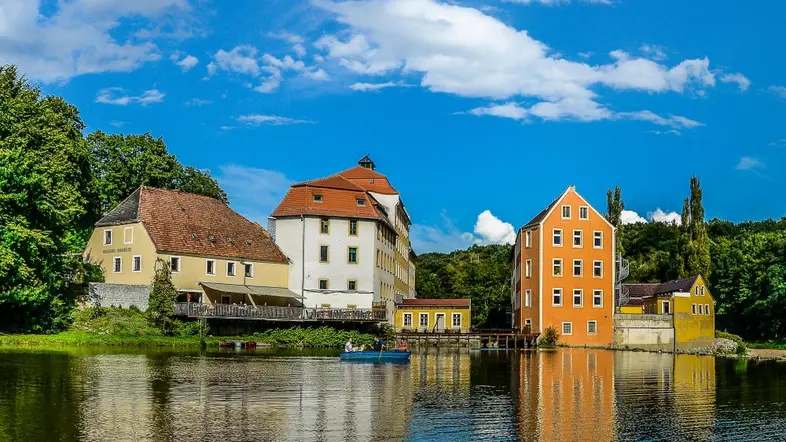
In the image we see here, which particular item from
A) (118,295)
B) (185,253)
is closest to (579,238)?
(185,253)

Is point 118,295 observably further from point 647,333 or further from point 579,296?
point 647,333

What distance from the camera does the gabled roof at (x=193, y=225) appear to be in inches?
2516

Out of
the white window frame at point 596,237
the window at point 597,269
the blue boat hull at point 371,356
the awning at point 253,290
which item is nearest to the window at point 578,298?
the window at point 597,269

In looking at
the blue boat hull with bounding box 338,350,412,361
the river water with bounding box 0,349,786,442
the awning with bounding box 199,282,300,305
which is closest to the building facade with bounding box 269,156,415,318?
the awning with bounding box 199,282,300,305

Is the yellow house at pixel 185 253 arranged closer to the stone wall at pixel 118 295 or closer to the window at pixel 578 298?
the stone wall at pixel 118 295

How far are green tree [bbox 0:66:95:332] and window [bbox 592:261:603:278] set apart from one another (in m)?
42.1

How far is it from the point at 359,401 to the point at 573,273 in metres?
47.9

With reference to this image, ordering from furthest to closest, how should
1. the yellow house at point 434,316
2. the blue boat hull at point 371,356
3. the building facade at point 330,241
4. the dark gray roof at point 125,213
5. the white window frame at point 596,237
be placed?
the yellow house at point 434,316, the white window frame at point 596,237, the building facade at point 330,241, the dark gray roof at point 125,213, the blue boat hull at point 371,356

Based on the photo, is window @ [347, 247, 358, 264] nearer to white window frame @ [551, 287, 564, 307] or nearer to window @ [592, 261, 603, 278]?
white window frame @ [551, 287, 564, 307]

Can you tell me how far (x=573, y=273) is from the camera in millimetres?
71812

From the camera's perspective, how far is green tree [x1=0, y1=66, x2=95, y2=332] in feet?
151

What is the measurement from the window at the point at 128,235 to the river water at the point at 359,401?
2082 centimetres

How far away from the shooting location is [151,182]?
7406cm

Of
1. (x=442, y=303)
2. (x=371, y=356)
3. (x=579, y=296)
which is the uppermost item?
(x=579, y=296)
